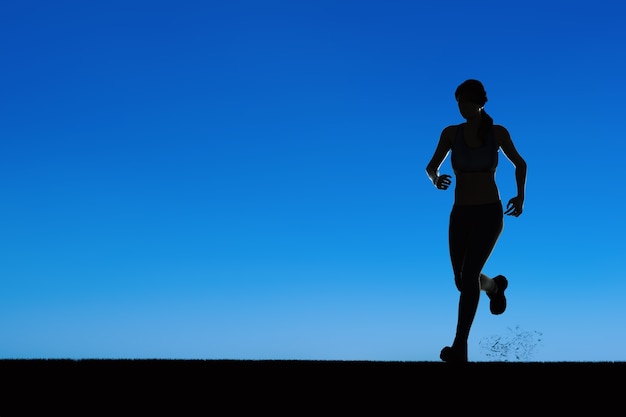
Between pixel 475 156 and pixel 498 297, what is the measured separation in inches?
93.8

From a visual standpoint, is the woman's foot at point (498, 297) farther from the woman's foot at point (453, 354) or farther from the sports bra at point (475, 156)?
the sports bra at point (475, 156)

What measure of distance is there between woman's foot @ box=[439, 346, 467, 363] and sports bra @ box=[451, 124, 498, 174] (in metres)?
1.89

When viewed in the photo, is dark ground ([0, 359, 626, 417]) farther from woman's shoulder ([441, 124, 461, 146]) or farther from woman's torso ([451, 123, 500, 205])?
woman's shoulder ([441, 124, 461, 146])

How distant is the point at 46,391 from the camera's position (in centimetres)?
551

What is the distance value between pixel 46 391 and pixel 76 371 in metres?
0.83

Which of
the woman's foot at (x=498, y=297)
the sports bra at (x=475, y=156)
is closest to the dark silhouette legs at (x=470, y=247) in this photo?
the sports bra at (x=475, y=156)

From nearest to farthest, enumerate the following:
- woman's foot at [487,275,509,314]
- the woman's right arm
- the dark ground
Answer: the dark ground, the woman's right arm, woman's foot at [487,275,509,314]

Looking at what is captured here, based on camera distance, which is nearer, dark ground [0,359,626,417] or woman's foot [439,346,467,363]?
dark ground [0,359,626,417]

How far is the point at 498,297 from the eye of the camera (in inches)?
413

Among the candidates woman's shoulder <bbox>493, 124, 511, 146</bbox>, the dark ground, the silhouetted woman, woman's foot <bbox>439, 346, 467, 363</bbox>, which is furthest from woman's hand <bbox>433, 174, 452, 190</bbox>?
the dark ground

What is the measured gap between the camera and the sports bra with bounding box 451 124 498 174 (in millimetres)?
8891

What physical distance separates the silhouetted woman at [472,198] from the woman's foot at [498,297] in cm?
151

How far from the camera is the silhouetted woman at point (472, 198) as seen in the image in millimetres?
8906

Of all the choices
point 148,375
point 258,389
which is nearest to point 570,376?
point 258,389
